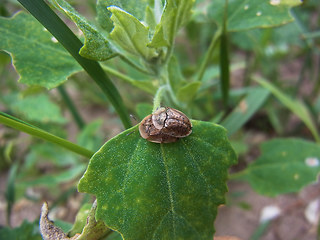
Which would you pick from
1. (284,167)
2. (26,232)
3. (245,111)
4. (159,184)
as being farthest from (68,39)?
(284,167)

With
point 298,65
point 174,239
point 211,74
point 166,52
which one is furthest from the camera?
point 298,65

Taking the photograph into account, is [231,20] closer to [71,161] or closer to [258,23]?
[258,23]

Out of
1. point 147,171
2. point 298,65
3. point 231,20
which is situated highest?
point 147,171

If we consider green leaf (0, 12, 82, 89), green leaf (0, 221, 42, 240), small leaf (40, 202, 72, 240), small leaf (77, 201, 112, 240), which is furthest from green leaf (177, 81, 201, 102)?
green leaf (0, 221, 42, 240)

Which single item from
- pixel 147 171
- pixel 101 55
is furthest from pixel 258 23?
pixel 147 171

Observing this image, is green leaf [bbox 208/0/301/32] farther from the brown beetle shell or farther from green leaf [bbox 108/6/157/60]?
the brown beetle shell
